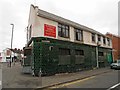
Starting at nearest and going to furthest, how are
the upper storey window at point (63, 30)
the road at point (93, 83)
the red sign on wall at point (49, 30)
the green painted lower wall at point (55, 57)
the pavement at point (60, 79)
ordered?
the road at point (93, 83) < the pavement at point (60, 79) < the green painted lower wall at point (55, 57) < the red sign on wall at point (49, 30) < the upper storey window at point (63, 30)

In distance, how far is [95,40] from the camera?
98.9 feet

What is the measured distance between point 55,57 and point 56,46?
1.28 metres

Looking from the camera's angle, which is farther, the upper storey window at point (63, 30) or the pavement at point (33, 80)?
the upper storey window at point (63, 30)

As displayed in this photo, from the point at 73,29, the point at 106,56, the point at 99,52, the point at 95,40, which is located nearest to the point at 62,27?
the point at 73,29

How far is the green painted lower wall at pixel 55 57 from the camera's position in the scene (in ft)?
59.9

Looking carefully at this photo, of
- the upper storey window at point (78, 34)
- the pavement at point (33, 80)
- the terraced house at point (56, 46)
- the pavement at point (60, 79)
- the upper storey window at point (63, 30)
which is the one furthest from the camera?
the upper storey window at point (78, 34)

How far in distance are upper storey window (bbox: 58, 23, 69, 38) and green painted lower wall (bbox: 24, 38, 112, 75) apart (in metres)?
0.95

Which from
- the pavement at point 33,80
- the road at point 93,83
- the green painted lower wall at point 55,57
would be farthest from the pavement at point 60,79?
the green painted lower wall at point 55,57

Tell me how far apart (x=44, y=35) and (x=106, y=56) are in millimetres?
19573

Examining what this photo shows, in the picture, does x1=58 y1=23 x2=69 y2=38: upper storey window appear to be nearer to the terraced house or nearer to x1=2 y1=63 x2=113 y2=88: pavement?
the terraced house

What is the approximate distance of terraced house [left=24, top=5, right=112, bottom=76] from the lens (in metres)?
18.4

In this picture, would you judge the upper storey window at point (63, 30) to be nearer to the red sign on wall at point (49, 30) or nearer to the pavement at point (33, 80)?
the red sign on wall at point (49, 30)

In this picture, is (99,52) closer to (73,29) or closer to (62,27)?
(73,29)

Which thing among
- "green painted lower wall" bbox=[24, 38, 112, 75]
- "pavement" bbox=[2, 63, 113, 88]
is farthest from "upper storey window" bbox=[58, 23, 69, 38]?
"pavement" bbox=[2, 63, 113, 88]
